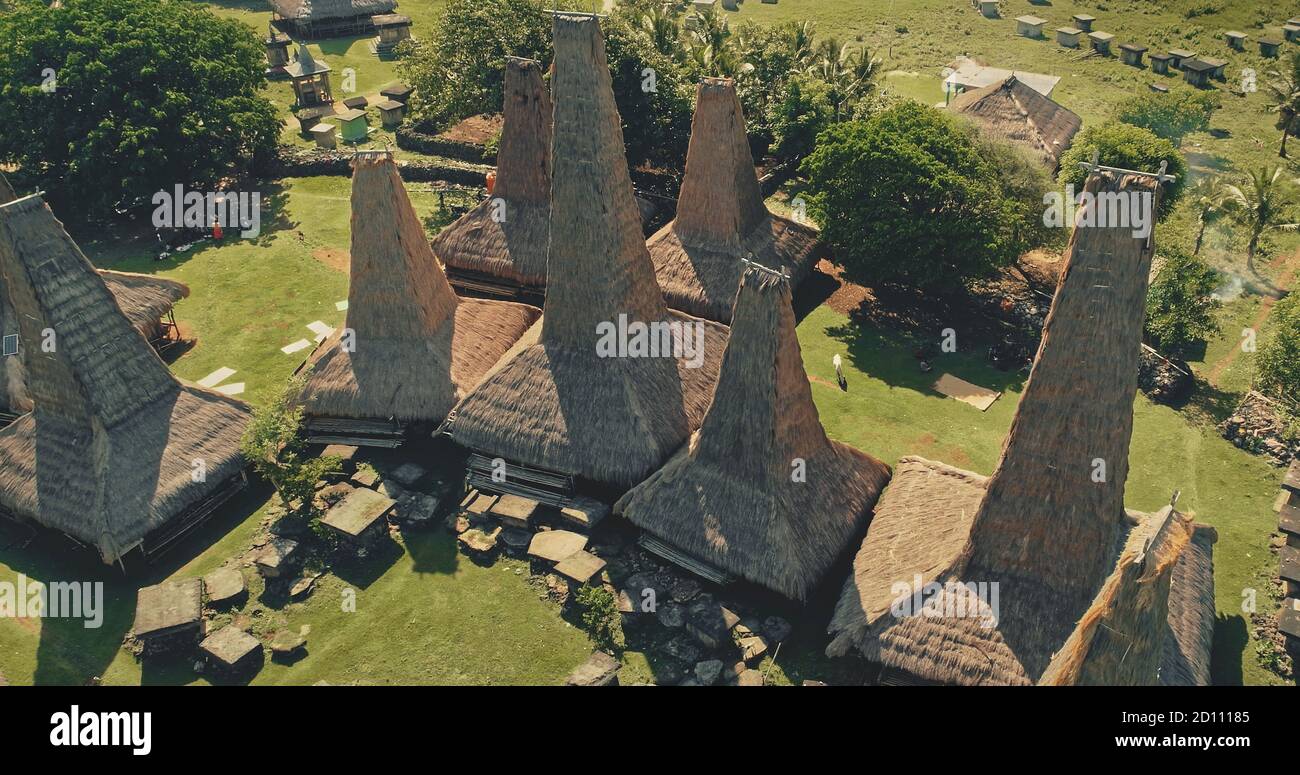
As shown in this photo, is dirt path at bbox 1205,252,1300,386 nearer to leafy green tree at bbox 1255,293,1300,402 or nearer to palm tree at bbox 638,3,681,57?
leafy green tree at bbox 1255,293,1300,402

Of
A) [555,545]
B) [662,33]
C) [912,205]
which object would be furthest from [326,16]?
[555,545]

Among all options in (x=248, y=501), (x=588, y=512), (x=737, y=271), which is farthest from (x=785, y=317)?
(x=248, y=501)

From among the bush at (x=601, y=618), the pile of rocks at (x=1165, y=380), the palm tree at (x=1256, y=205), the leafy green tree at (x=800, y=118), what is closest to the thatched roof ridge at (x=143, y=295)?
the bush at (x=601, y=618)

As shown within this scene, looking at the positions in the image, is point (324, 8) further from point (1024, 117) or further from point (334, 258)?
point (1024, 117)

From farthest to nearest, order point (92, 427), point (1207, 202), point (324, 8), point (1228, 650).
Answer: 1. point (324, 8)
2. point (1207, 202)
3. point (92, 427)
4. point (1228, 650)

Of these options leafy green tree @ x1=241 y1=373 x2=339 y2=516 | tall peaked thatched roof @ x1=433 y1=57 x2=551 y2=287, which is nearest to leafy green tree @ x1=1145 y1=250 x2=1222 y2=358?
tall peaked thatched roof @ x1=433 y1=57 x2=551 y2=287

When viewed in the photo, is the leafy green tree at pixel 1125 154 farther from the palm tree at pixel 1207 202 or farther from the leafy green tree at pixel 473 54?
the leafy green tree at pixel 473 54
